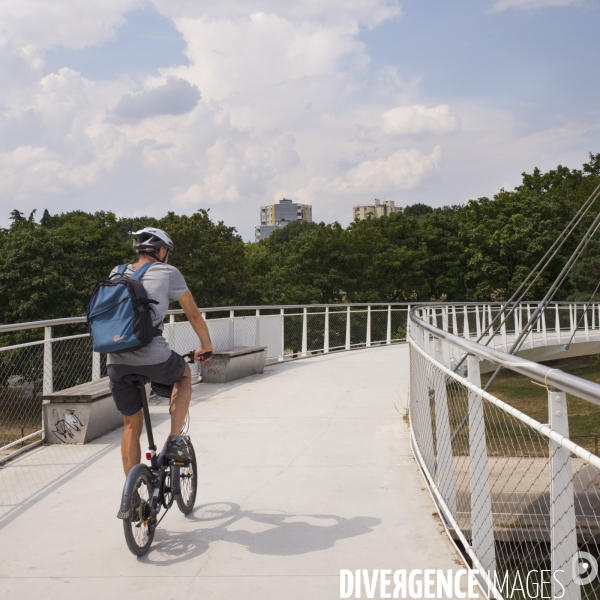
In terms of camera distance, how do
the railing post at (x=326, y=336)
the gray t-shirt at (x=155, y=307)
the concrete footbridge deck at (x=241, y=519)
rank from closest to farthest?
the concrete footbridge deck at (x=241, y=519) → the gray t-shirt at (x=155, y=307) → the railing post at (x=326, y=336)

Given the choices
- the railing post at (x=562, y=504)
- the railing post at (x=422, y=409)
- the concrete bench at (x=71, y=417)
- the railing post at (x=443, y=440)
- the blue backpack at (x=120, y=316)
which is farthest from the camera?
the concrete bench at (x=71, y=417)

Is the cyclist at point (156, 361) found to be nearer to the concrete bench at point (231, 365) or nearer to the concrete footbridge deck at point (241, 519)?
the concrete footbridge deck at point (241, 519)

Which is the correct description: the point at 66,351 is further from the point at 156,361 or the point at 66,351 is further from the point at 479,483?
the point at 479,483

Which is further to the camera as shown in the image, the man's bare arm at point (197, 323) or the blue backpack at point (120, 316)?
the man's bare arm at point (197, 323)

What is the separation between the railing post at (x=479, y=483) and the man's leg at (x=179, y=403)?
1.52 meters

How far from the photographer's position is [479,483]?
141 inches

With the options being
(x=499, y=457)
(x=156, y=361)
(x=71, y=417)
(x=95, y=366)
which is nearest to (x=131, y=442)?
(x=156, y=361)

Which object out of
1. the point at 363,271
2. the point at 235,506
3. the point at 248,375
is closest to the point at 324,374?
the point at 248,375

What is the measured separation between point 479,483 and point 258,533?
4.42 ft

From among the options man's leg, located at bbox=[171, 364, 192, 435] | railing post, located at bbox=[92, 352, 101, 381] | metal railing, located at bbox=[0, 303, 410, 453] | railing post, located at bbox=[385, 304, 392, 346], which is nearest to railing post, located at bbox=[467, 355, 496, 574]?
man's leg, located at bbox=[171, 364, 192, 435]

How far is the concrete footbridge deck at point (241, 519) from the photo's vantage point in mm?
3582

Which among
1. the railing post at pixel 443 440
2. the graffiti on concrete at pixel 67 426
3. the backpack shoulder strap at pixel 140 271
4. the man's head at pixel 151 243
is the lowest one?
the graffiti on concrete at pixel 67 426

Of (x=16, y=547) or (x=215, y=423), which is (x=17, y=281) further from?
(x=16, y=547)

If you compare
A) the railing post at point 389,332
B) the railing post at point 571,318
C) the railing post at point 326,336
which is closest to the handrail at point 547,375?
the railing post at point 326,336
